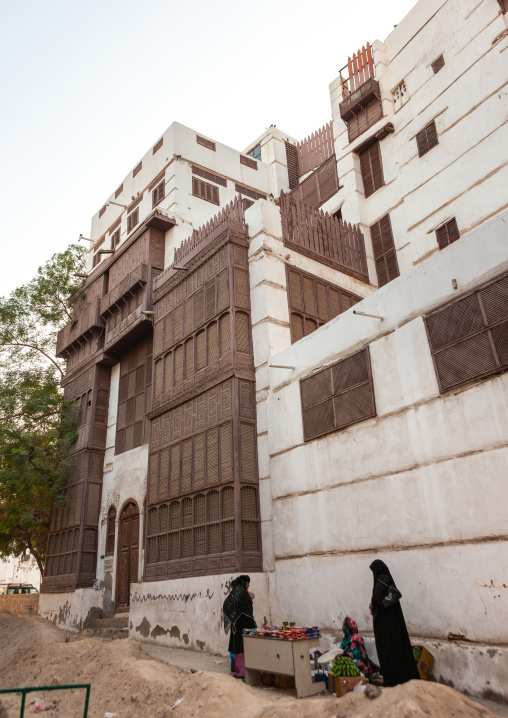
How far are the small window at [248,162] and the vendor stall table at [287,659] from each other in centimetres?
2015

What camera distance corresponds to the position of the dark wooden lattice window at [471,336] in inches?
304

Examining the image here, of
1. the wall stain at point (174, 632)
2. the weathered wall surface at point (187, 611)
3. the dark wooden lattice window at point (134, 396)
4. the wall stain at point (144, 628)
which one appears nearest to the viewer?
the weathered wall surface at point (187, 611)

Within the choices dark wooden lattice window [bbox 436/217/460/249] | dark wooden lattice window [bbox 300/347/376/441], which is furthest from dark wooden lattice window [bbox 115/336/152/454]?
dark wooden lattice window [bbox 436/217/460/249]

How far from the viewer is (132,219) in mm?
22406

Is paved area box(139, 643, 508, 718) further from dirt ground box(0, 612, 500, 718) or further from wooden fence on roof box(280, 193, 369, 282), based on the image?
wooden fence on roof box(280, 193, 369, 282)

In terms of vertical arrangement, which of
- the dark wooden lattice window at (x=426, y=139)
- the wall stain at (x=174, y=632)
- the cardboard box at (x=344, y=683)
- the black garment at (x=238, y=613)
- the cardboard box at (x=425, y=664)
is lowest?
the cardboard box at (x=344, y=683)

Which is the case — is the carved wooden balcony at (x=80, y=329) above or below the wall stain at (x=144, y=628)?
above

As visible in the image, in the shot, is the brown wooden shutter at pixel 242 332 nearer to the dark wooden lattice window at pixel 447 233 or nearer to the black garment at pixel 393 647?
the dark wooden lattice window at pixel 447 233

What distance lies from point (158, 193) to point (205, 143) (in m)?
3.31

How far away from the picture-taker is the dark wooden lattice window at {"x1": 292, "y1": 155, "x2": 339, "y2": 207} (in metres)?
18.8

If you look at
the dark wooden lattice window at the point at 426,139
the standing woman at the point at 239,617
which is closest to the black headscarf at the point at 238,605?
the standing woman at the point at 239,617

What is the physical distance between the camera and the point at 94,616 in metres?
15.4

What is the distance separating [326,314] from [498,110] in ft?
21.0

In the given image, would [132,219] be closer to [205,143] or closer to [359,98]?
[205,143]
